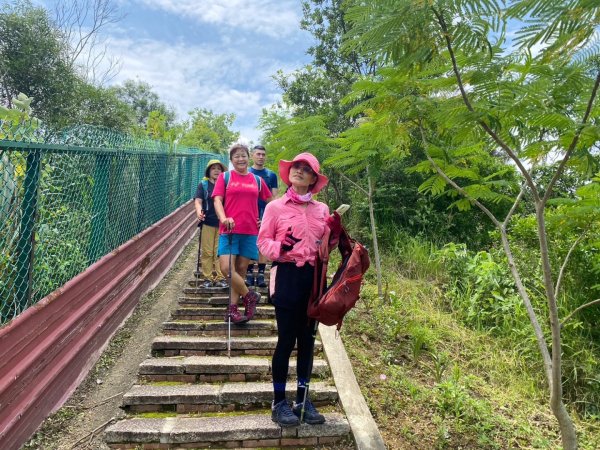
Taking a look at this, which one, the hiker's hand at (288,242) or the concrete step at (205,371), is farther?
the concrete step at (205,371)

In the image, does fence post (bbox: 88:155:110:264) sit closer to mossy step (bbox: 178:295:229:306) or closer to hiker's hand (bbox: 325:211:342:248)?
mossy step (bbox: 178:295:229:306)

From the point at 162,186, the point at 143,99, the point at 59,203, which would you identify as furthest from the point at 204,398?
the point at 143,99

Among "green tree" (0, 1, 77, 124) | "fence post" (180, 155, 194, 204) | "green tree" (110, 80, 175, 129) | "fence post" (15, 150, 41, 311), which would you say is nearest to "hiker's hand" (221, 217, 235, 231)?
"fence post" (15, 150, 41, 311)

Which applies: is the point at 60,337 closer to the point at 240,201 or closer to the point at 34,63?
the point at 240,201

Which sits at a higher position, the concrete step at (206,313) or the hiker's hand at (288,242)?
the hiker's hand at (288,242)

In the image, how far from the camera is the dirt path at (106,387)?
3.16 m

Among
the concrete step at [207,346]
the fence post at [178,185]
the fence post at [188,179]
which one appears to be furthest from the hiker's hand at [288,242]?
the fence post at [188,179]

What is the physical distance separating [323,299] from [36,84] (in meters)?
15.8

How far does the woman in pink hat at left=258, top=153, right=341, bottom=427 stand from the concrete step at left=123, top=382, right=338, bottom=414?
1.27ft

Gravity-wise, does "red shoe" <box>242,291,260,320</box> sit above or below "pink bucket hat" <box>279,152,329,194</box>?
below

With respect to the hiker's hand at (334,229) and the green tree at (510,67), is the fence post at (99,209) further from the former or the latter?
the green tree at (510,67)

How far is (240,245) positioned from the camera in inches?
177

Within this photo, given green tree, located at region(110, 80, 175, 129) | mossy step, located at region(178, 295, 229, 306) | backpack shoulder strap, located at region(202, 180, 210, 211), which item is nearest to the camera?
mossy step, located at region(178, 295, 229, 306)

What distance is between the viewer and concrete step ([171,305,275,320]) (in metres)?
4.95
